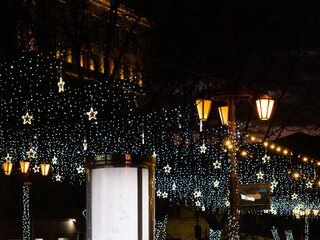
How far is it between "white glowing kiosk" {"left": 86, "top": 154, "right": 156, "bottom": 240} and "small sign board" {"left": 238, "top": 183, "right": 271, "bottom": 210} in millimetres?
5106

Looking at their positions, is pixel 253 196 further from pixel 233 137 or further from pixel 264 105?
pixel 264 105

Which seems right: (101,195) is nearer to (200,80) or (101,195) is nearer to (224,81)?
(224,81)

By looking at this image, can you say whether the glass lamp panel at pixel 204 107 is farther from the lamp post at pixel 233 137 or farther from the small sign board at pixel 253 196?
the small sign board at pixel 253 196

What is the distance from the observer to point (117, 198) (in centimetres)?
589

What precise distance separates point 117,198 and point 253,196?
556cm

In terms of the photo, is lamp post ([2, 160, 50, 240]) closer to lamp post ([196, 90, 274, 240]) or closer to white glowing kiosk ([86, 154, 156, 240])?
lamp post ([196, 90, 274, 240])

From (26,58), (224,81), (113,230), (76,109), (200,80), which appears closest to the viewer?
(113,230)

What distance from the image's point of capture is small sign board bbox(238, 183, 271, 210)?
10688 mm

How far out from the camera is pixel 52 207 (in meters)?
31.9

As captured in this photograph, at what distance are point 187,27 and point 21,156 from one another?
33.3 ft

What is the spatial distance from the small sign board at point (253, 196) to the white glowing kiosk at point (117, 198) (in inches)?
201

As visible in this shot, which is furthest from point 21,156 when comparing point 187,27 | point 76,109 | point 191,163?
point 187,27

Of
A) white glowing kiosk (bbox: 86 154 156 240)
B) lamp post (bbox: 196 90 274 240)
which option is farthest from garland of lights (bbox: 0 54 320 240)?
white glowing kiosk (bbox: 86 154 156 240)

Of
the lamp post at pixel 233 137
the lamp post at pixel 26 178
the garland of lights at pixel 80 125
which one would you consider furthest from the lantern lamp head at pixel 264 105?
the lamp post at pixel 26 178
